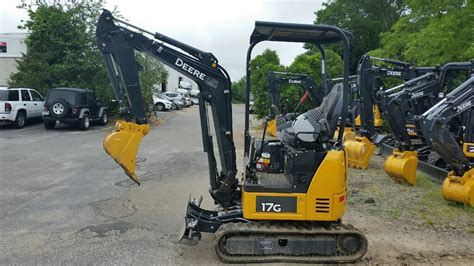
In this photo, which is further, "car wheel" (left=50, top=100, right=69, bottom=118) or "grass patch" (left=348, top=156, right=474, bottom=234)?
"car wheel" (left=50, top=100, right=69, bottom=118)

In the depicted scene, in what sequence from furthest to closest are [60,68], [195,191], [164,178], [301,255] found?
[60,68]
[164,178]
[195,191]
[301,255]

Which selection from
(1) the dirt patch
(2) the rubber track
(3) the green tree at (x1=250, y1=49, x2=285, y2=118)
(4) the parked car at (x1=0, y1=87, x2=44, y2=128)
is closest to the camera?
(2) the rubber track

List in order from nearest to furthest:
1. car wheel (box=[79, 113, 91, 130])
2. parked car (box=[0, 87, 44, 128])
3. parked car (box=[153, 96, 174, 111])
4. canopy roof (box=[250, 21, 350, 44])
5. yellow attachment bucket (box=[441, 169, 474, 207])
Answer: canopy roof (box=[250, 21, 350, 44]), yellow attachment bucket (box=[441, 169, 474, 207]), parked car (box=[0, 87, 44, 128]), car wheel (box=[79, 113, 91, 130]), parked car (box=[153, 96, 174, 111])

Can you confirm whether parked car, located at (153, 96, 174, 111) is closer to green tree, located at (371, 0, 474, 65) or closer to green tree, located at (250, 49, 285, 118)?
green tree, located at (250, 49, 285, 118)

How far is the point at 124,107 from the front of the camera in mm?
5977

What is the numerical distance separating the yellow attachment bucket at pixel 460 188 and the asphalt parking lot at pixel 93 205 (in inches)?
170

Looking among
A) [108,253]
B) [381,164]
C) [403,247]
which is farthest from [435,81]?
[108,253]

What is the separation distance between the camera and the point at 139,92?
600cm

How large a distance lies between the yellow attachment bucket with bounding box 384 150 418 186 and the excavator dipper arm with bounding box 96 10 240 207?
17.1ft

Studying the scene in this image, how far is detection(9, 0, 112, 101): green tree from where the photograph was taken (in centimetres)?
2397

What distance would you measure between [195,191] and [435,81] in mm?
6713

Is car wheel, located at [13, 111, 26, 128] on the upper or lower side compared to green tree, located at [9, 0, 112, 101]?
lower

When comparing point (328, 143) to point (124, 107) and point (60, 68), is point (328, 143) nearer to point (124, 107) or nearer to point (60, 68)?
point (124, 107)

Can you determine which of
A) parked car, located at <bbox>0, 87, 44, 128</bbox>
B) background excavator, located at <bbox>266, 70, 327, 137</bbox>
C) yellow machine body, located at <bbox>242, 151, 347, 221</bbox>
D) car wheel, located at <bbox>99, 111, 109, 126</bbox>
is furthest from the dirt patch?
car wheel, located at <bbox>99, 111, 109, 126</bbox>
